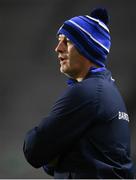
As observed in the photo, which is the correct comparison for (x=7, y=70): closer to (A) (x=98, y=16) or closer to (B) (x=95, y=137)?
(A) (x=98, y=16)

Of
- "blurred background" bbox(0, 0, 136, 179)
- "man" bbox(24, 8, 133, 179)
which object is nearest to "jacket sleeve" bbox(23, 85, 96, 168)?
"man" bbox(24, 8, 133, 179)

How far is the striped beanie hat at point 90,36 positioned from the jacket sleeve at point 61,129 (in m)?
0.21

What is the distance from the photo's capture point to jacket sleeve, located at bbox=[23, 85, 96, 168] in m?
1.59

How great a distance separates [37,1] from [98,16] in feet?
4.34

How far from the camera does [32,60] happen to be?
309 centimetres

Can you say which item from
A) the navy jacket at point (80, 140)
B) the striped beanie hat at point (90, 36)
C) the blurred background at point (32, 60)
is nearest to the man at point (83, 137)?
the navy jacket at point (80, 140)

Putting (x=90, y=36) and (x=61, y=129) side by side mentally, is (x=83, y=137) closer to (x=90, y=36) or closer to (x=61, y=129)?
(x=61, y=129)

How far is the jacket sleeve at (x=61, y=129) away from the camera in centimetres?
159

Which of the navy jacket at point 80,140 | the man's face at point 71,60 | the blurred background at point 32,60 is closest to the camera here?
the navy jacket at point 80,140

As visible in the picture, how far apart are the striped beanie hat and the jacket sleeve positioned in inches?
8.3

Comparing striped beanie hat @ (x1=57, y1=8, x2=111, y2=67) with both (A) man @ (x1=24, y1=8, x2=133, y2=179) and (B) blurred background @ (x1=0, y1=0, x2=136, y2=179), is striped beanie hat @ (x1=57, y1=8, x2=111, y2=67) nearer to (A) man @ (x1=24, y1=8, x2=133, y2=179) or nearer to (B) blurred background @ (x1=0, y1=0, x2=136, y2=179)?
(A) man @ (x1=24, y1=8, x2=133, y2=179)

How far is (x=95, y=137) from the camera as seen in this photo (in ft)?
5.26

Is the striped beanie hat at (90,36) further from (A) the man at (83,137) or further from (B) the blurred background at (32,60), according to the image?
(B) the blurred background at (32,60)

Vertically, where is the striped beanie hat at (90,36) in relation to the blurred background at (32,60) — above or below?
above
